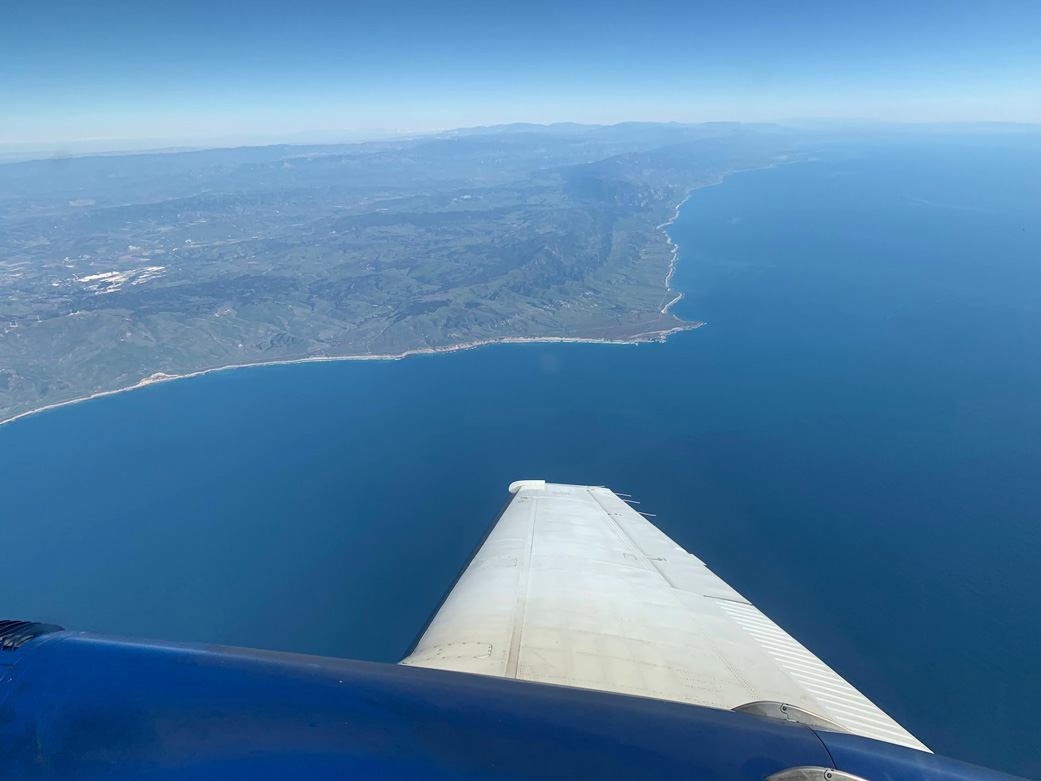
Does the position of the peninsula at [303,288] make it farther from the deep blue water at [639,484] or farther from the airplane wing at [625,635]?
the airplane wing at [625,635]

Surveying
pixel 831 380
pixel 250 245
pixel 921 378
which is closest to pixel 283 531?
pixel 831 380

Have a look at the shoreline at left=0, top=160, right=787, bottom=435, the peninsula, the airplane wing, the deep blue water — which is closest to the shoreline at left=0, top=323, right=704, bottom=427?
the shoreline at left=0, top=160, right=787, bottom=435

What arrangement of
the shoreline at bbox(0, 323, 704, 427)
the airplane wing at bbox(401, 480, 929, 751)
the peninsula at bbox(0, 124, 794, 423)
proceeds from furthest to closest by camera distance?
the peninsula at bbox(0, 124, 794, 423), the shoreline at bbox(0, 323, 704, 427), the airplane wing at bbox(401, 480, 929, 751)

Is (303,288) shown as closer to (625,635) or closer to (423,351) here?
(423,351)

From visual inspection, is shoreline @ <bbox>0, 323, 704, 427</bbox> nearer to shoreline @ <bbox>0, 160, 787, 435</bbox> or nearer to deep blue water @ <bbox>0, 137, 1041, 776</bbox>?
shoreline @ <bbox>0, 160, 787, 435</bbox>

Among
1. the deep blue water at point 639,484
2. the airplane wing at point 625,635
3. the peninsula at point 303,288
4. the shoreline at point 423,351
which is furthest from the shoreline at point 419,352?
the airplane wing at point 625,635

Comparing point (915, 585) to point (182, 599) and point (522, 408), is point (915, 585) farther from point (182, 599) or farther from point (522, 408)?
point (182, 599)
